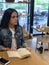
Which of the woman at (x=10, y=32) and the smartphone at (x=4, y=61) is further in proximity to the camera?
the woman at (x=10, y=32)

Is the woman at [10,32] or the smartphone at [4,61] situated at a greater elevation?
the woman at [10,32]

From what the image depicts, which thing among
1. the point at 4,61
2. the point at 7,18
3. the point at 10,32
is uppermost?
the point at 7,18

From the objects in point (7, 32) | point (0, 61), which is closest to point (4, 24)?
point (7, 32)

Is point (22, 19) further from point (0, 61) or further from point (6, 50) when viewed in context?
point (0, 61)

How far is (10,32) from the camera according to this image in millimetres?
2270

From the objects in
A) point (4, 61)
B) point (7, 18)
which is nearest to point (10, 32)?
point (7, 18)

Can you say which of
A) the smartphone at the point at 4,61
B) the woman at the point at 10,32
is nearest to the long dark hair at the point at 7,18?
the woman at the point at 10,32

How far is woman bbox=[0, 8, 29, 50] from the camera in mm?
2270

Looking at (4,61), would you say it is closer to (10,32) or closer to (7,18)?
(10,32)

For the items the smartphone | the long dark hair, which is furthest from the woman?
the smartphone

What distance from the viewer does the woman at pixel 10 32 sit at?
227 cm

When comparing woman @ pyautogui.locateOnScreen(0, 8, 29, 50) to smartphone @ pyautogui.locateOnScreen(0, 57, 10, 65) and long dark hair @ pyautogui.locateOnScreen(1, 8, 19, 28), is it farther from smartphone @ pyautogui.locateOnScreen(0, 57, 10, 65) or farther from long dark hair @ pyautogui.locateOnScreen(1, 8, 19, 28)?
smartphone @ pyautogui.locateOnScreen(0, 57, 10, 65)

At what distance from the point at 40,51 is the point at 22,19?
2.17 metres

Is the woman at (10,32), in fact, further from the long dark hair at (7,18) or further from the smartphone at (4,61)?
the smartphone at (4,61)
